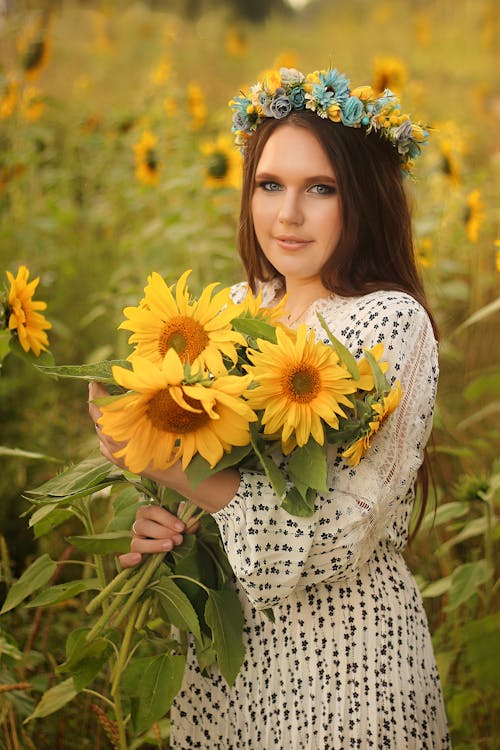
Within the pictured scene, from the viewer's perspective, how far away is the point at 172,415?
877 millimetres

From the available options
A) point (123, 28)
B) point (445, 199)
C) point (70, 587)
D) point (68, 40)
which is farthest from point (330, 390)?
point (123, 28)

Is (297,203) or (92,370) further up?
(297,203)

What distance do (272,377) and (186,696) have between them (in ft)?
2.23

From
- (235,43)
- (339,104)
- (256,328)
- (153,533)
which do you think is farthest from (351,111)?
(235,43)

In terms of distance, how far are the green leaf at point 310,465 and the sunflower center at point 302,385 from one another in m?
0.07

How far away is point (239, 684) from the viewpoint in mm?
1266

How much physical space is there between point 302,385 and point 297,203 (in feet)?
1.50

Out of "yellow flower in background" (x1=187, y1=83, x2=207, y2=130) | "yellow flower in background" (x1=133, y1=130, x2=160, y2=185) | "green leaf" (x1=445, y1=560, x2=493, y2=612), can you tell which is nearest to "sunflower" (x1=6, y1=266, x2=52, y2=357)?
"green leaf" (x1=445, y1=560, x2=493, y2=612)

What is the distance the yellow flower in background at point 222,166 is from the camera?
2.78 m

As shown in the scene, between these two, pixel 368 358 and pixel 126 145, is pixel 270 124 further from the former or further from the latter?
pixel 126 145

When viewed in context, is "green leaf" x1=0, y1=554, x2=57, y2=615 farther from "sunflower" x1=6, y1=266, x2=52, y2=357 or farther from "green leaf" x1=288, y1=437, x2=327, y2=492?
"green leaf" x1=288, y1=437, x2=327, y2=492

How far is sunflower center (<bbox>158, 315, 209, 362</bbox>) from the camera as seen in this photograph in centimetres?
96

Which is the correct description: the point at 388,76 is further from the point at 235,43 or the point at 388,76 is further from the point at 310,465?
the point at 235,43

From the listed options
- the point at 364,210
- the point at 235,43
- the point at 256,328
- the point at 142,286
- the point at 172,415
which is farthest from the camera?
the point at 235,43
